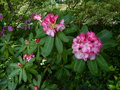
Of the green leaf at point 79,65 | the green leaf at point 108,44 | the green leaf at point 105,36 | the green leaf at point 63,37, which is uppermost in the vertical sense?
the green leaf at point 63,37

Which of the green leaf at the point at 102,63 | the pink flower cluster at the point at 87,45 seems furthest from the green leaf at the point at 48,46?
the green leaf at the point at 102,63

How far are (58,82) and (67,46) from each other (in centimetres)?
120

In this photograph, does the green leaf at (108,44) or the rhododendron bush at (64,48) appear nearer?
the rhododendron bush at (64,48)

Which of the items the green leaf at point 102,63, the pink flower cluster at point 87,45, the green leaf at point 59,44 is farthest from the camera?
the green leaf at point 59,44

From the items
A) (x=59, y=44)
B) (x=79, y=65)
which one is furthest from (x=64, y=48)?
(x=79, y=65)

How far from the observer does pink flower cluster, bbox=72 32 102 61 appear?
1370 mm

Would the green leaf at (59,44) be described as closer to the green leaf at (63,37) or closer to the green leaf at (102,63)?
the green leaf at (63,37)

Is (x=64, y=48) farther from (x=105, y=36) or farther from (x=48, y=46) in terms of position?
(x=105, y=36)

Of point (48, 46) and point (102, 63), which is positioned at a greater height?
point (48, 46)

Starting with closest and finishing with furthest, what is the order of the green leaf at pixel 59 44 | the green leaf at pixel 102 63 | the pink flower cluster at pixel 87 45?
the pink flower cluster at pixel 87 45, the green leaf at pixel 102 63, the green leaf at pixel 59 44

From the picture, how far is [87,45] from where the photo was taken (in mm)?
1367

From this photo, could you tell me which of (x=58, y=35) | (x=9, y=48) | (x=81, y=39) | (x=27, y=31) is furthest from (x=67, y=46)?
(x=27, y=31)

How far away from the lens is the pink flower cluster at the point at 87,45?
1370 millimetres

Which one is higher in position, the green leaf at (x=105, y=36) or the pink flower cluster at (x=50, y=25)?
the pink flower cluster at (x=50, y=25)
